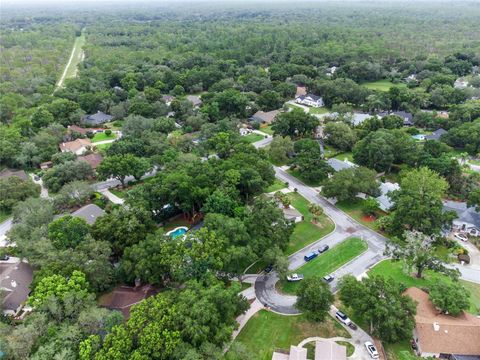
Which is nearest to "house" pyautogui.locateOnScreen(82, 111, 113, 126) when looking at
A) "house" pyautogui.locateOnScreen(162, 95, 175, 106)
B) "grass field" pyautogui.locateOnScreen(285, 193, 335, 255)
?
"house" pyautogui.locateOnScreen(162, 95, 175, 106)

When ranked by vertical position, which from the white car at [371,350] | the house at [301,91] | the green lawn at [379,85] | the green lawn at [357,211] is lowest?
the green lawn at [357,211]

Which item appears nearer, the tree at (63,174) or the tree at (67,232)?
the tree at (67,232)

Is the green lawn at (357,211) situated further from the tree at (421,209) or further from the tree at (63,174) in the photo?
the tree at (63,174)

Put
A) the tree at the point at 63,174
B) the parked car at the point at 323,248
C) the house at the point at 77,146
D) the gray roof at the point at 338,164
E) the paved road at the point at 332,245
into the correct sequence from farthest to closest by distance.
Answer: the house at the point at 77,146 < the gray roof at the point at 338,164 < the tree at the point at 63,174 < the parked car at the point at 323,248 < the paved road at the point at 332,245

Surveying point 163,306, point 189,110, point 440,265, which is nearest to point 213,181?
point 163,306

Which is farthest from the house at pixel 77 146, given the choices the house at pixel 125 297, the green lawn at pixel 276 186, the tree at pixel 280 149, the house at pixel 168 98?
the house at pixel 125 297

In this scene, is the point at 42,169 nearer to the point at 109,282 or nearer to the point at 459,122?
the point at 109,282

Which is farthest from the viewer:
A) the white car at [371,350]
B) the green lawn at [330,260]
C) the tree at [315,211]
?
the tree at [315,211]
